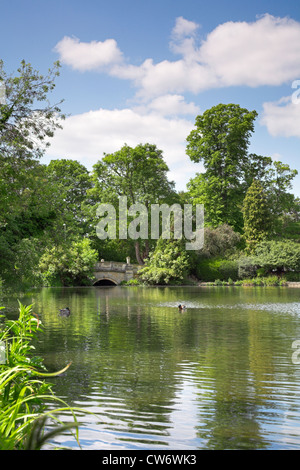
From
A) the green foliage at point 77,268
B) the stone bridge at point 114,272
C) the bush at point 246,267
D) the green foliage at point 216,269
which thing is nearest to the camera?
the green foliage at point 77,268

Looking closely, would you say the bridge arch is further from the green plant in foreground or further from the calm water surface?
the green plant in foreground

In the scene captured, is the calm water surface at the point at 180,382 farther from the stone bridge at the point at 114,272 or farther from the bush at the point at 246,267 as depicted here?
the stone bridge at the point at 114,272

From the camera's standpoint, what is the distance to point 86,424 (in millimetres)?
5809

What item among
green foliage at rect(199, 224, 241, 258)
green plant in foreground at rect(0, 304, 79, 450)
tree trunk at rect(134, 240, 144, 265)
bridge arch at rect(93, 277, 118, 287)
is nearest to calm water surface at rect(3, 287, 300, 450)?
green plant in foreground at rect(0, 304, 79, 450)

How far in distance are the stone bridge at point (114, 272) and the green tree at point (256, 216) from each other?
39.7ft

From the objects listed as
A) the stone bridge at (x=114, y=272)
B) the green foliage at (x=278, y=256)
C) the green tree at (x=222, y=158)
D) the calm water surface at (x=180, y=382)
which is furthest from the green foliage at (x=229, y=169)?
the calm water surface at (x=180, y=382)

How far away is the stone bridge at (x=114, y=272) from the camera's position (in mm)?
48688

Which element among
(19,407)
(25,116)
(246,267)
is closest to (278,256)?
(246,267)

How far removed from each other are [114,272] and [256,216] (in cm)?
1574

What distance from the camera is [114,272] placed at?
1927 inches

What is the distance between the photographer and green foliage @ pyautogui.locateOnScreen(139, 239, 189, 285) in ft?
150

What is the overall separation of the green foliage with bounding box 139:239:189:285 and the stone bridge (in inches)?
60.4

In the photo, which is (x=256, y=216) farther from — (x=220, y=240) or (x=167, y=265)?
(x=167, y=265)
